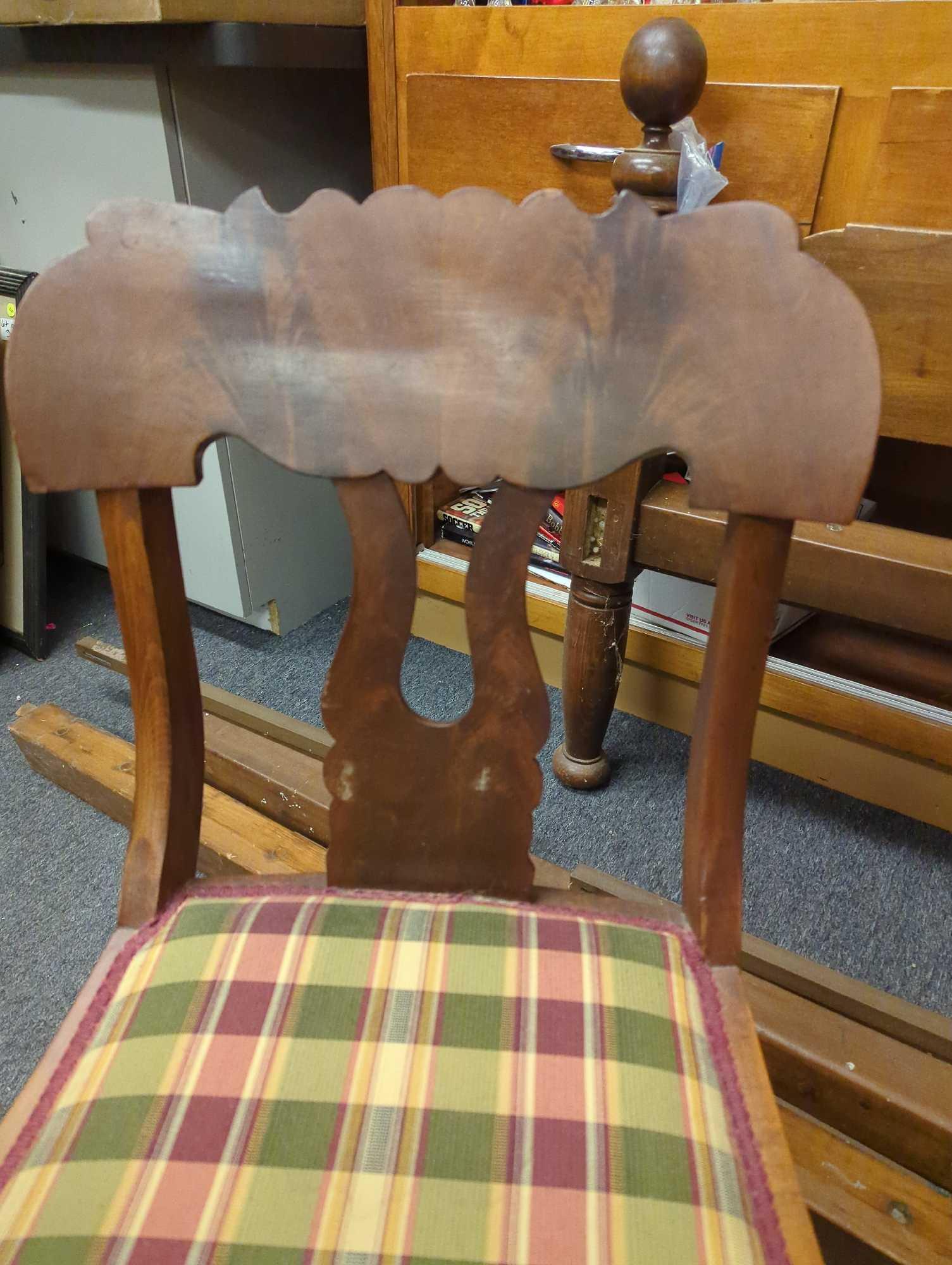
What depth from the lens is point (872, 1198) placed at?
2.27 ft

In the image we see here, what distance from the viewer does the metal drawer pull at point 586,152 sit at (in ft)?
2.64

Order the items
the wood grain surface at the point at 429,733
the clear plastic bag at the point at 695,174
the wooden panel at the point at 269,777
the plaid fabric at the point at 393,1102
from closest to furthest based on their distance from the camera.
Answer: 1. the plaid fabric at the point at 393,1102
2. the wood grain surface at the point at 429,733
3. the clear plastic bag at the point at 695,174
4. the wooden panel at the point at 269,777

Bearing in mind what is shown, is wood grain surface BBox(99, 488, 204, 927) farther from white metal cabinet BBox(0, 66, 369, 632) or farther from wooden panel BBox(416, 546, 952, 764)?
white metal cabinet BBox(0, 66, 369, 632)

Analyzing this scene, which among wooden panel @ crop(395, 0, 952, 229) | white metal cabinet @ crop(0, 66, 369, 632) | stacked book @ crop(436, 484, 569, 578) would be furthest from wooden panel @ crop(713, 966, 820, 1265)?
white metal cabinet @ crop(0, 66, 369, 632)

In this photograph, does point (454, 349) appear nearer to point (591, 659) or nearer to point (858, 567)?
point (858, 567)

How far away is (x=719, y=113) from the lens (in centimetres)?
78

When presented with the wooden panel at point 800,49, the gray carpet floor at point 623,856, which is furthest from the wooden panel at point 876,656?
the wooden panel at point 800,49

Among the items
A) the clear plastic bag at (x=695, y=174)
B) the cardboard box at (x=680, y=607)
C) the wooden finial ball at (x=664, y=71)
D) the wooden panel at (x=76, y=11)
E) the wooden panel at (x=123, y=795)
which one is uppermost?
the wooden panel at (x=76, y=11)

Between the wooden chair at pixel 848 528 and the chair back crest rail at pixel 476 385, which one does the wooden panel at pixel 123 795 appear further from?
the chair back crest rail at pixel 476 385

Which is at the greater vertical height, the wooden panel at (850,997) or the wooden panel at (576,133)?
the wooden panel at (576,133)

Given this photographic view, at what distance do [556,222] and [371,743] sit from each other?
12.3 inches

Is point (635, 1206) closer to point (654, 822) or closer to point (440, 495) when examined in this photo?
point (654, 822)

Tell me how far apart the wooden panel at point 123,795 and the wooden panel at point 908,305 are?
0.73 metres

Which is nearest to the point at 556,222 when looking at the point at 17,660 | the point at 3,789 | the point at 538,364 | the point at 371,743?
the point at 538,364
